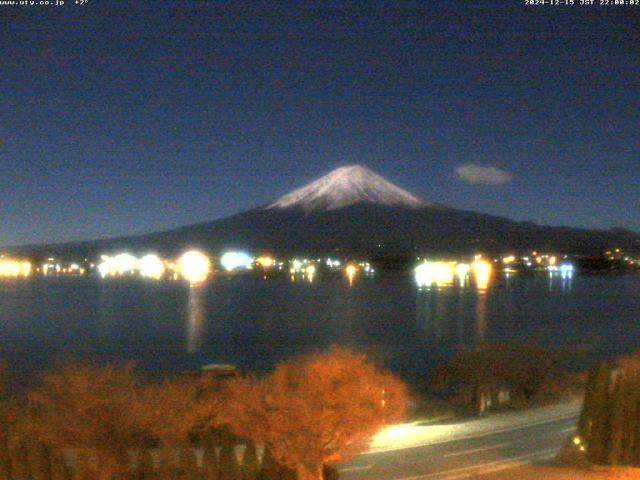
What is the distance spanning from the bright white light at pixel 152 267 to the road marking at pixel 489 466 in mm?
59628

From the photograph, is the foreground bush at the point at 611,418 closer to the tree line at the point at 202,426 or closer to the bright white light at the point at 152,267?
the tree line at the point at 202,426

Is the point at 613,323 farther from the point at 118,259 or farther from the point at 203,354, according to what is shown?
the point at 118,259

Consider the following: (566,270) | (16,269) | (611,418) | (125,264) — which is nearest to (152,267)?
(125,264)

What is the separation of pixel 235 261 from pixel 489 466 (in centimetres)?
5254

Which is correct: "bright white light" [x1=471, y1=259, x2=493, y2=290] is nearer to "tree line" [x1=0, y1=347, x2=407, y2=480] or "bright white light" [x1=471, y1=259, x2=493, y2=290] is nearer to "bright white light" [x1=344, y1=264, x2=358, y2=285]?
"bright white light" [x1=344, y1=264, x2=358, y2=285]

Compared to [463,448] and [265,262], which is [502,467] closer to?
[463,448]

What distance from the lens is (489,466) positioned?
311 inches

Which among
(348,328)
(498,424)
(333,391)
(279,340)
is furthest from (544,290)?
(333,391)

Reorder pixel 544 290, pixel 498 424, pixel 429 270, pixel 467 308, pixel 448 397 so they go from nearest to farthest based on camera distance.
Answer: pixel 498 424 → pixel 448 397 → pixel 467 308 → pixel 544 290 → pixel 429 270

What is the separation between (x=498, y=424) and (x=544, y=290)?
3851cm

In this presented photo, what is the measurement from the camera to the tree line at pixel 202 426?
20.7 feet

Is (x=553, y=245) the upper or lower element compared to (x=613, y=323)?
upper

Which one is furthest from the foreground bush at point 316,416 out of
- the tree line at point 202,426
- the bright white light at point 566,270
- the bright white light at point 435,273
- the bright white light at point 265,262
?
the bright white light at point 566,270

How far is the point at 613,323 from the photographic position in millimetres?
31141
